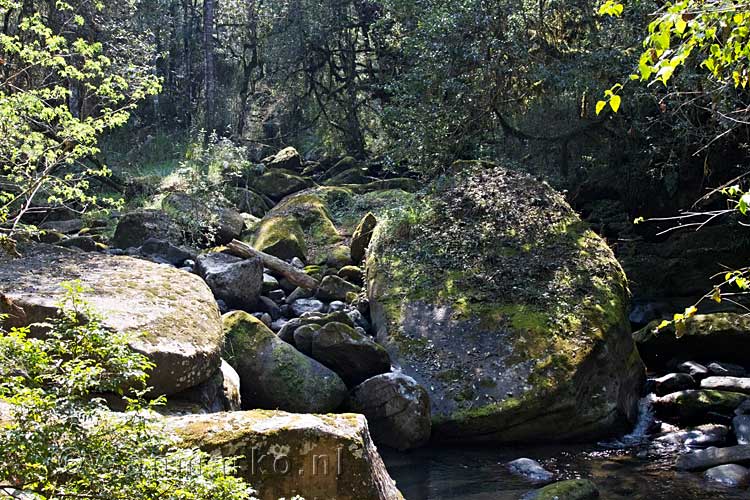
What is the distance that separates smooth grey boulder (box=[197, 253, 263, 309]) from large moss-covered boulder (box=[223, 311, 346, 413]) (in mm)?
2152

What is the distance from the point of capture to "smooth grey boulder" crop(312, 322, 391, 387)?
8.38 metres

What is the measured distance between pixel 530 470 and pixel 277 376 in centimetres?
282

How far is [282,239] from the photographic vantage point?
45.1 feet

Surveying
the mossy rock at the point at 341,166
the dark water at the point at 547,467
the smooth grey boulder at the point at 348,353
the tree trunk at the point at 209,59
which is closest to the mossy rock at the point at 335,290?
the smooth grey boulder at the point at 348,353

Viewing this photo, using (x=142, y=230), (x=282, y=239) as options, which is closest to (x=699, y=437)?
(x=282, y=239)

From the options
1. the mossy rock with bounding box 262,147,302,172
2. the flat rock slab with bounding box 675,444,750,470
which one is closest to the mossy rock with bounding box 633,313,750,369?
the flat rock slab with bounding box 675,444,750,470

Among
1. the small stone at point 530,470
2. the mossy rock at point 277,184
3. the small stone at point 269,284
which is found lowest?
the small stone at point 530,470

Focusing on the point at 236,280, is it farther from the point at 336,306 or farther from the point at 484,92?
the point at 484,92

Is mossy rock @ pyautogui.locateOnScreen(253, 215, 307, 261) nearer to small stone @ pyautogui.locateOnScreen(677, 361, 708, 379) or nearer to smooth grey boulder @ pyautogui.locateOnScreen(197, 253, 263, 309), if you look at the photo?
smooth grey boulder @ pyautogui.locateOnScreen(197, 253, 263, 309)

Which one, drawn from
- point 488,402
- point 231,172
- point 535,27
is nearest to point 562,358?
point 488,402

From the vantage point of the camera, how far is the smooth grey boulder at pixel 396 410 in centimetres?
786

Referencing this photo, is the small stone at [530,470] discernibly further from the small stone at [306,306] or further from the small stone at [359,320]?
the small stone at [306,306]

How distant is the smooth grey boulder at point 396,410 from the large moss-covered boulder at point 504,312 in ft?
1.44

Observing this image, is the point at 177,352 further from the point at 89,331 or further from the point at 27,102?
the point at 89,331
